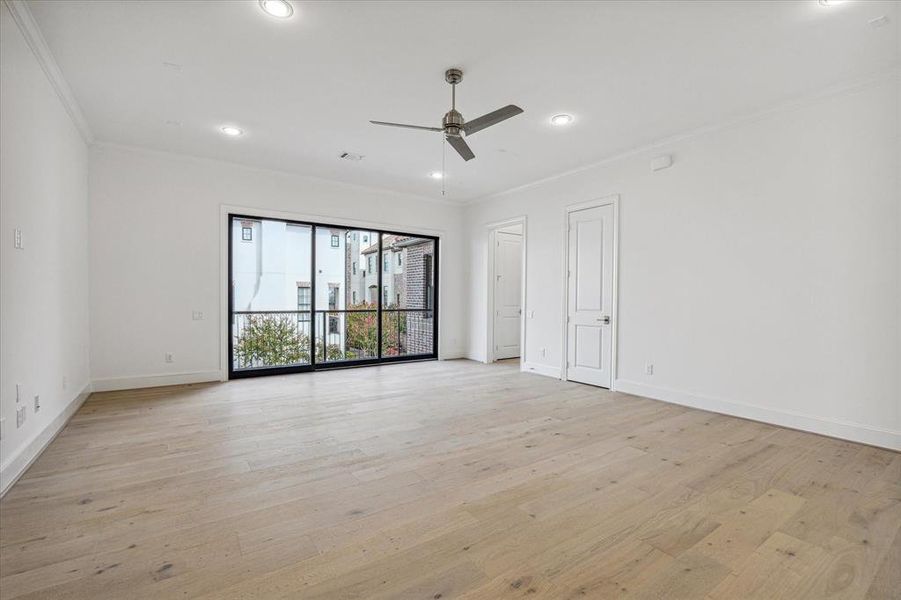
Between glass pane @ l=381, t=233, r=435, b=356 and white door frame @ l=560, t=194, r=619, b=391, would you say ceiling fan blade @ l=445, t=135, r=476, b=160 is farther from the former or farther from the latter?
glass pane @ l=381, t=233, r=435, b=356

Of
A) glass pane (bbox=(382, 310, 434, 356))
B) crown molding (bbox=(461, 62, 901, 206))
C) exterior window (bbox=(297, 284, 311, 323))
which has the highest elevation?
crown molding (bbox=(461, 62, 901, 206))

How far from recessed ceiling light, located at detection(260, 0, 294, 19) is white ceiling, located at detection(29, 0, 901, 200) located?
1.9 inches

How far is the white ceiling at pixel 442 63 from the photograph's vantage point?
2.59 m

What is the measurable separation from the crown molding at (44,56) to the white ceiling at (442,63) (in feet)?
0.18

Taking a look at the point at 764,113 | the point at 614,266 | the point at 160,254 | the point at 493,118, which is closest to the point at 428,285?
the point at 614,266

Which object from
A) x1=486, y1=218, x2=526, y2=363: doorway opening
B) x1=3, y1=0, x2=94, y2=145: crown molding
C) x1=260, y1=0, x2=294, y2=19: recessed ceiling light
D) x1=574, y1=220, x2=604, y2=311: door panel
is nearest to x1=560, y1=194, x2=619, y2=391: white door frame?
x1=574, y1=220, x2=604, y2=311: door panel

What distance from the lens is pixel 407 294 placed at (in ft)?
24.5

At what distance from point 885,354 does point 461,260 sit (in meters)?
5.66

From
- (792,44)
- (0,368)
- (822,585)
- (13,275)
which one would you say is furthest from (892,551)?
(13,275)

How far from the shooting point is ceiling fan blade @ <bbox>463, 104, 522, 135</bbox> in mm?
2961

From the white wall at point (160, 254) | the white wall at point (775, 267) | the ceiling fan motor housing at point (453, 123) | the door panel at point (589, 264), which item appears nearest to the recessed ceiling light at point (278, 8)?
the ceiling fan motor housing at point (453, 123)

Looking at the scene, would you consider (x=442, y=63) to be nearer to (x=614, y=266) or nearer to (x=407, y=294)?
(x=614, y=266)

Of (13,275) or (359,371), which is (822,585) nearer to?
(13,275)

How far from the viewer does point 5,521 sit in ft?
7.02
